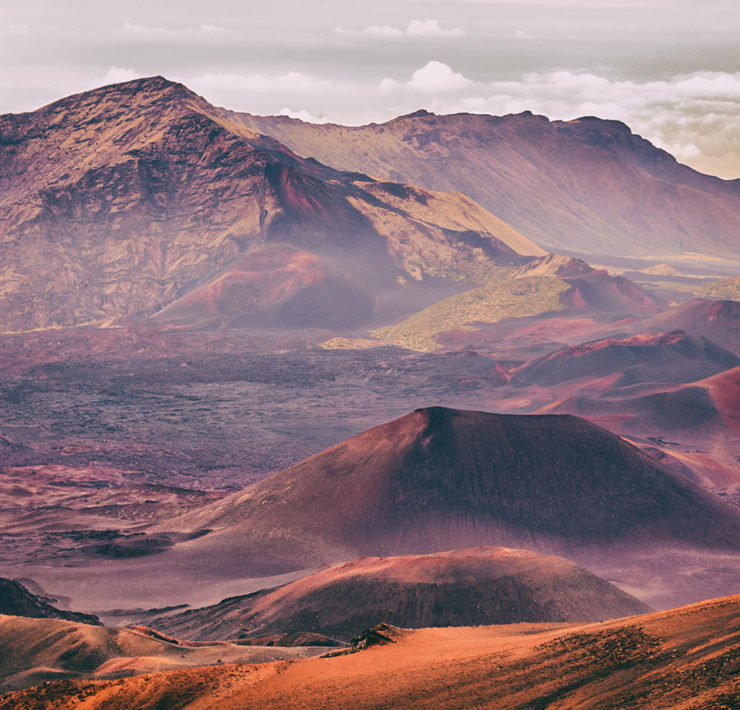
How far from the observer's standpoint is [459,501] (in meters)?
54.2

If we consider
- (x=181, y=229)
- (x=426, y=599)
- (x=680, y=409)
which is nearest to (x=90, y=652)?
(x=426, y=599)

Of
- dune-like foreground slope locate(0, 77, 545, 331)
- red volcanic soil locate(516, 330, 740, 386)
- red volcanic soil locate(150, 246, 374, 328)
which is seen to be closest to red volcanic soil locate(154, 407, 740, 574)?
red volcanic soil locate(516, 330, 740, 386)

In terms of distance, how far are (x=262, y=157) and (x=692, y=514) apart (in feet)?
437

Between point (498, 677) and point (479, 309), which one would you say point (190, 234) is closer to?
point (479, 309)

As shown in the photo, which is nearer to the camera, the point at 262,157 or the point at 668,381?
the point at 668,381

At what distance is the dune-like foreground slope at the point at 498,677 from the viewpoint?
17.7 m

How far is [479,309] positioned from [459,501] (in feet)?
315

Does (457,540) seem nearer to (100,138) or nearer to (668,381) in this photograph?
(668,381)

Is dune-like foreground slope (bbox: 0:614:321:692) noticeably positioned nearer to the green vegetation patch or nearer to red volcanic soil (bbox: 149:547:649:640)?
red volcanic soil (bbox: 149:547:649:640)

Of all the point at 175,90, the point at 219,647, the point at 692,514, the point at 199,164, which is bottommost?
the point at 692,514

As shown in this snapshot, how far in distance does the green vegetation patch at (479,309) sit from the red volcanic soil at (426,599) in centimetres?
9754

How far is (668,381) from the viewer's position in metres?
101

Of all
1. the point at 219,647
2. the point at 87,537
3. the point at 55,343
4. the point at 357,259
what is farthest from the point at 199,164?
the point at 219,647

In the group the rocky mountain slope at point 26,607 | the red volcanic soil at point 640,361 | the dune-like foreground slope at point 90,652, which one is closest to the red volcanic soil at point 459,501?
the rocky mountain slope at point 26,607
